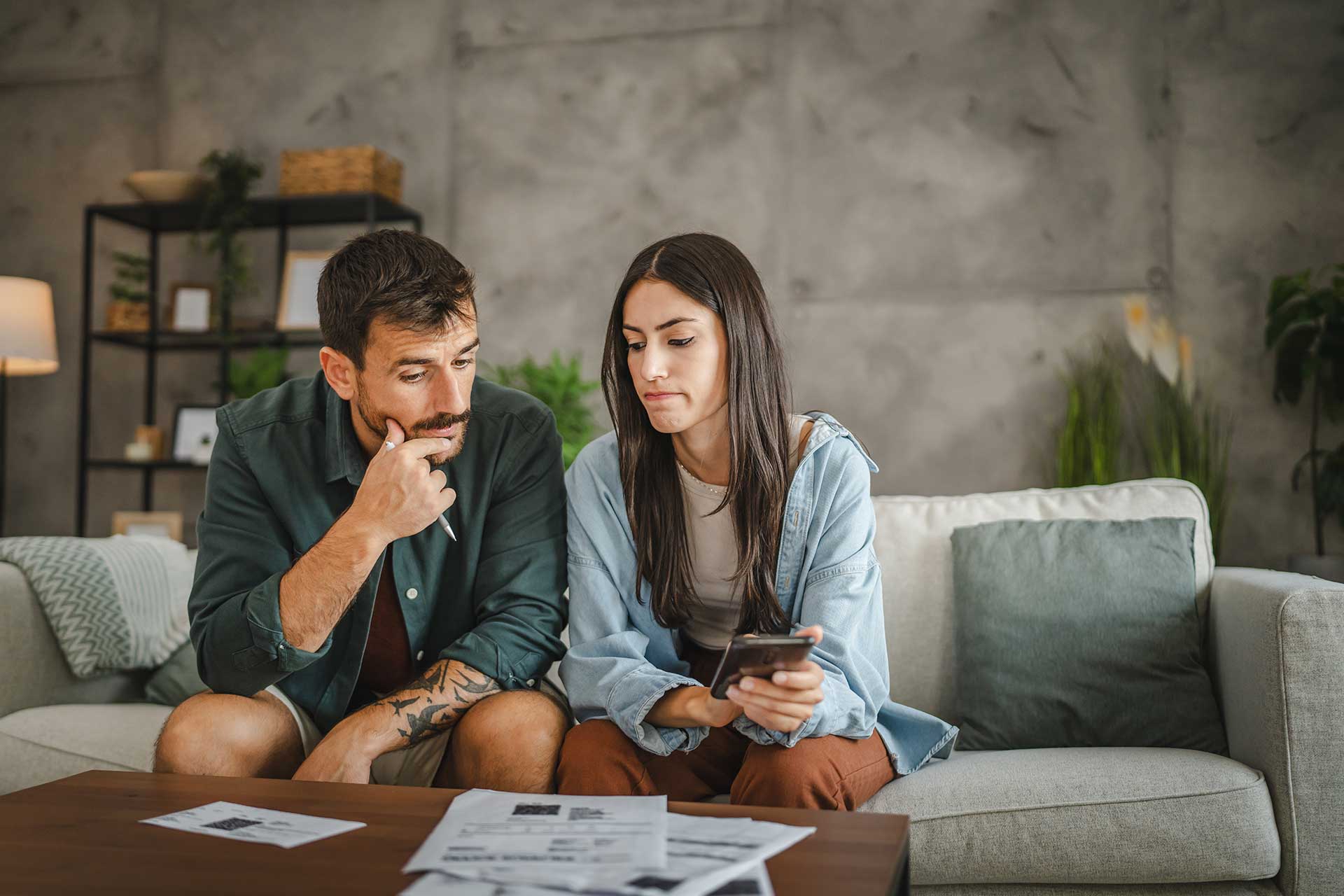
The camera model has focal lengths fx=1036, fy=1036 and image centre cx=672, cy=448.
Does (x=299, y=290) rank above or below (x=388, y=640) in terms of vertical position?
above

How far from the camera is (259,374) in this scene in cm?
396

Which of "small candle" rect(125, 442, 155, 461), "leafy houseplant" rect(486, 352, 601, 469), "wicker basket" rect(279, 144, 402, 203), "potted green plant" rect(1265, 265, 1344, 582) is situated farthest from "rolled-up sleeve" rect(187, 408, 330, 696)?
"potted green plant" rect(1265, 265, 1344, 582)

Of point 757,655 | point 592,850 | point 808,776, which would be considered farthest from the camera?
point 808,776

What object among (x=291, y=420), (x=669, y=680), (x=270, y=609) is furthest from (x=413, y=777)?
(x=291, y=420)

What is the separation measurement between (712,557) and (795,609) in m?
0.16

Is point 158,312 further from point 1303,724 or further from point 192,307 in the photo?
point 1303,724

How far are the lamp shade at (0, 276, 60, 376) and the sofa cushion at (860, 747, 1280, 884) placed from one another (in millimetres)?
3552

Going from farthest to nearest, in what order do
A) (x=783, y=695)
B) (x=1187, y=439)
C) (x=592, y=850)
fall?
(x=1187, y=439)
(x=783, y=695)
(x=592, y=850)

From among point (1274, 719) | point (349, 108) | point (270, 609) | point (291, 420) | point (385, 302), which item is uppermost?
point (349, 108)

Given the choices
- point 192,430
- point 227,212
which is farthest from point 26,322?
point 227,212

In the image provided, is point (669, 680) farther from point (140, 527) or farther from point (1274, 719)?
point (140, 527)

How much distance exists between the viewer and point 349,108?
420 centimetres

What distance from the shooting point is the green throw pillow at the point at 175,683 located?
218 cm

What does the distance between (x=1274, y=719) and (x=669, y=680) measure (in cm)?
92
